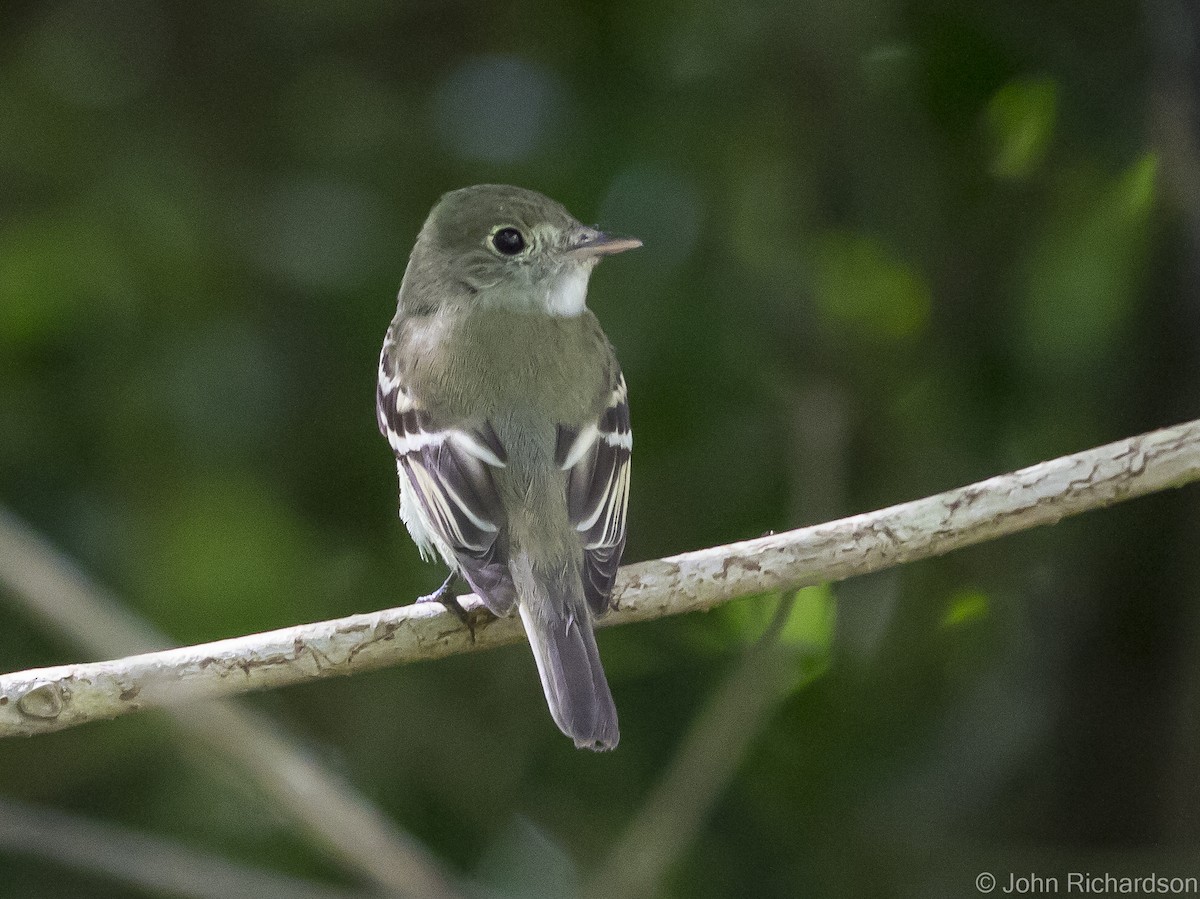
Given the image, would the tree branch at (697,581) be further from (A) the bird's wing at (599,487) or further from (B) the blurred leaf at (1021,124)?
(B) the blurred leaf at (1021,124)

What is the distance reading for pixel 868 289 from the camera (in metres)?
4.54

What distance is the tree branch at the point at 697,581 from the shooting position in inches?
103

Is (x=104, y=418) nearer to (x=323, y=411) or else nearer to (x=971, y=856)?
(x=323, y=411)

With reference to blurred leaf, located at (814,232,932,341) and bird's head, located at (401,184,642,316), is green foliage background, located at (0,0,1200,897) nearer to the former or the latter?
blurred leaf, located at (814,232,932,341)

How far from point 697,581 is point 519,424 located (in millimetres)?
619

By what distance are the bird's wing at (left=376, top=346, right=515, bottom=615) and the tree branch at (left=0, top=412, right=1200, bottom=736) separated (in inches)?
4.4

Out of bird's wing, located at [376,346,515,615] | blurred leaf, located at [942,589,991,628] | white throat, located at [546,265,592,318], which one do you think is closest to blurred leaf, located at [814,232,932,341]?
blurred leaf, located at [942,589,991,628]

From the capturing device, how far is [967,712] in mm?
4055

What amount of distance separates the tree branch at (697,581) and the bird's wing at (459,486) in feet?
0.36

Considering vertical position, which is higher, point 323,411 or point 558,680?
point 323,411

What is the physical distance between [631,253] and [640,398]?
453 mm

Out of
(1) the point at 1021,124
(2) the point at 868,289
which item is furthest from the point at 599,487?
(1) the point at 1021,124

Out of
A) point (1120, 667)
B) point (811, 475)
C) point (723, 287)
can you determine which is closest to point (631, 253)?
point (723, 287)

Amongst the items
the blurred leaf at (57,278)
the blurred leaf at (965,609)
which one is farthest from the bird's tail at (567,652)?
the blurred leaf at (57,278)
